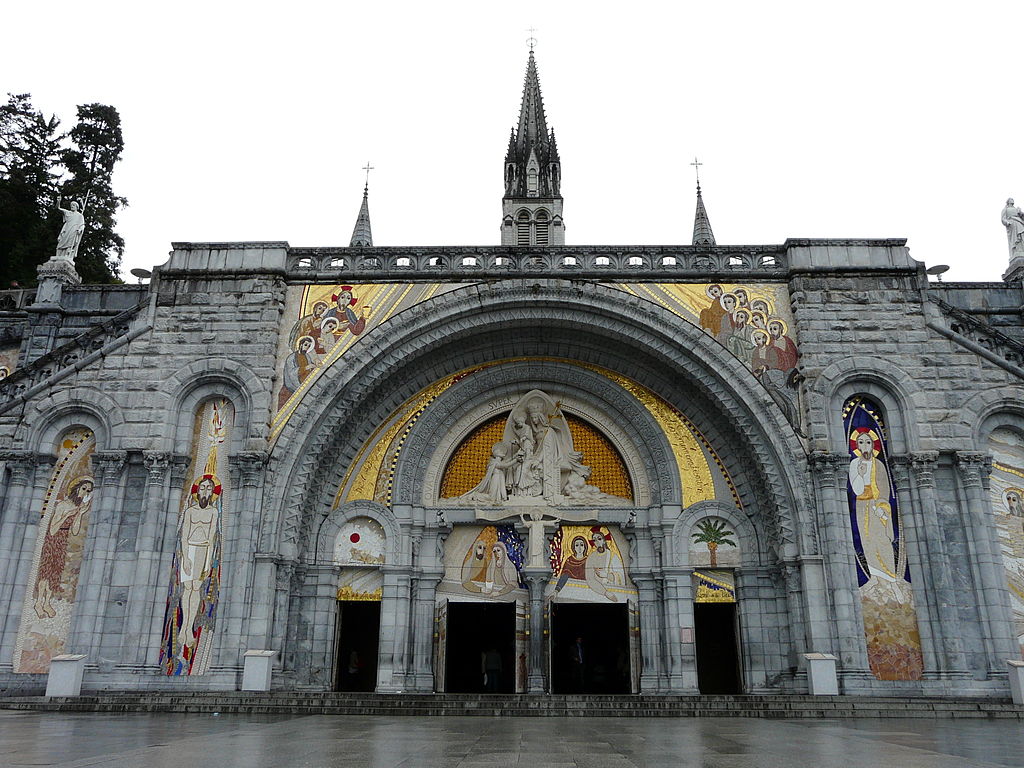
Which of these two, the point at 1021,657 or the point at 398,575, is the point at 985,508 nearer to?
the point at 1021,657

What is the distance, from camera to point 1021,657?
47.3ft

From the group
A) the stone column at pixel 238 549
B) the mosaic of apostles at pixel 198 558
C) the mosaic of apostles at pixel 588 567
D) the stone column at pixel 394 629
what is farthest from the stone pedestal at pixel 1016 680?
the mosaic of apostles at pixel 198 558

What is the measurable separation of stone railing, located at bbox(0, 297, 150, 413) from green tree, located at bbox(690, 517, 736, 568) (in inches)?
510

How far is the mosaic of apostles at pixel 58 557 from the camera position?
591 inches

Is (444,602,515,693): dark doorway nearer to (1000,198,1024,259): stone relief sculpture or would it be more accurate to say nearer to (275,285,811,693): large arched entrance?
(275,285,811,693): large arched entrance

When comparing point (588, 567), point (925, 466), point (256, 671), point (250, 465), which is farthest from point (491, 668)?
point (925, 466)

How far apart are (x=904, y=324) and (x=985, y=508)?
13.4ft

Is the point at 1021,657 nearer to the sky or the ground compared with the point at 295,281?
nearer to the ground

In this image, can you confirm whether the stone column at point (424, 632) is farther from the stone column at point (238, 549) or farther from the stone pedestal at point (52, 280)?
the stone pedestal at point (52, 280)

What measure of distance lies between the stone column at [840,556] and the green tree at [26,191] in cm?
2718

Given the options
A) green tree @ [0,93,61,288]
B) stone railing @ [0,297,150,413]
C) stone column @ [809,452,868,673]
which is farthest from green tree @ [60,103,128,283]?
stone column @ [809,452,868,673]

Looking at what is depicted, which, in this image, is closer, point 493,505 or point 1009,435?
point 1009,435

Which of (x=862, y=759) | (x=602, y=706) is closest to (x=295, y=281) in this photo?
(x=602, y=706)

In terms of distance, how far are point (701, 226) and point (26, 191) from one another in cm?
2854
